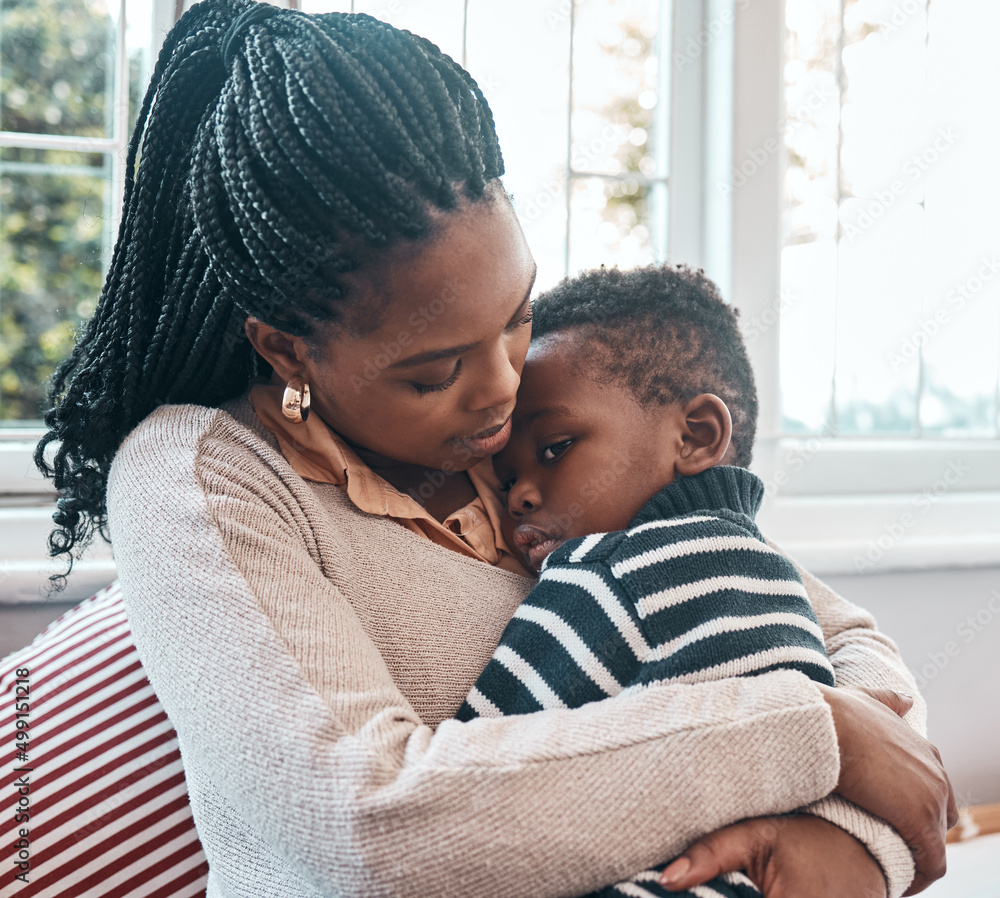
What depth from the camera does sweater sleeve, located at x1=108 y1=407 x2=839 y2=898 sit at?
0.57m

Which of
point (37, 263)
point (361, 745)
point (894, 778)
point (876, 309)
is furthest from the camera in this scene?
point (37, 263)

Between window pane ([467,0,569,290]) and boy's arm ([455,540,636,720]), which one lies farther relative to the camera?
window pane ([467,0,569,290])

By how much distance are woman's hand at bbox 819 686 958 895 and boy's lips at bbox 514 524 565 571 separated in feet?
1.11

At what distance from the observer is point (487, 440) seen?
36.7 inches

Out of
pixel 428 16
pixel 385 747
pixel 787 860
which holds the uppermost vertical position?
pixel 428 16

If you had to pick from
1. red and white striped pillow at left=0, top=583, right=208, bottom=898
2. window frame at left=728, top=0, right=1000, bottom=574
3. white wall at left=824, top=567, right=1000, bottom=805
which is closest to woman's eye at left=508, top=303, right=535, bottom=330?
red and white striped pillow at left=0, top=583, right=208, bottom=898

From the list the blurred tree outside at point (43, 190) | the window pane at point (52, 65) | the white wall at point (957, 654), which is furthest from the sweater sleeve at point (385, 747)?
the window pane at point (52, 65)

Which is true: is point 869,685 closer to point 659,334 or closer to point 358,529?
point 659,334

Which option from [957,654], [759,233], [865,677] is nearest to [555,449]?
[865,677]

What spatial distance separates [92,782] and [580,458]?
0.66 m

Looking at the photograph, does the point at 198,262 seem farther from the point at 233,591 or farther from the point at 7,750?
the point at 7,750

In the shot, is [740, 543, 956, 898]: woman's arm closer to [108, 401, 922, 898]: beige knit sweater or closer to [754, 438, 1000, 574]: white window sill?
[108, 401, 922, 898]: beige knit sweater

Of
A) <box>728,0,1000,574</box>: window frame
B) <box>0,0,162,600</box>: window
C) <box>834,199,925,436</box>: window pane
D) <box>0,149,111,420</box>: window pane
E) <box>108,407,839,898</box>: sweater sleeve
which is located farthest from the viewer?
<box>0,149,111,420</box>: window pane

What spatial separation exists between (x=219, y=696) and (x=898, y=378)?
2.05 meters
